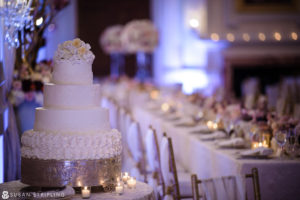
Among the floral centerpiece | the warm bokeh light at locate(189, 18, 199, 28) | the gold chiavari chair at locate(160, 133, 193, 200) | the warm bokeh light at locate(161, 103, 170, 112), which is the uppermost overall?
the warm bokeh light at locate(189, 18, 199, 28)

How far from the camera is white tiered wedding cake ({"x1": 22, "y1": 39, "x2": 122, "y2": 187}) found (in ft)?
12.0

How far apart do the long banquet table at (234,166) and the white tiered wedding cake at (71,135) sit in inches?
47.4

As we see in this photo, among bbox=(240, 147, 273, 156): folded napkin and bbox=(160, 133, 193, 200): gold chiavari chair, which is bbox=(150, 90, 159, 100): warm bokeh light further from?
bbox=(240, 147, 273, 156): folded napkin

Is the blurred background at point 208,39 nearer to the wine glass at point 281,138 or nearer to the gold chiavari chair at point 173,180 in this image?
the gold chiavari chair at point 173,180

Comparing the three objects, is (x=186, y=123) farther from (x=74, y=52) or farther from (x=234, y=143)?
(x=74, y=52)

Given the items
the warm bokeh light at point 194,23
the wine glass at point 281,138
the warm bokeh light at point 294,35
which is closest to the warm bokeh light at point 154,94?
the warm bokeh light at point 194,23

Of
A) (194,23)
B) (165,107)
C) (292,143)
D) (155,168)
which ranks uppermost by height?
(194,23)

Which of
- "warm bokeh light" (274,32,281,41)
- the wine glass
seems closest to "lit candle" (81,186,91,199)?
the wine glass

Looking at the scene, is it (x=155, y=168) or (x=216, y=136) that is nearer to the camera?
(x=155, y=168)

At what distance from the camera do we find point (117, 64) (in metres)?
15.5

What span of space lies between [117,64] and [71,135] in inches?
468

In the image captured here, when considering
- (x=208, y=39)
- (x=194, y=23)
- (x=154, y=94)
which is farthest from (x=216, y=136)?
(x=194, y=23)

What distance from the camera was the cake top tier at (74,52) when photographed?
12.6 feet

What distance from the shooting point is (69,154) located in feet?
12.0
